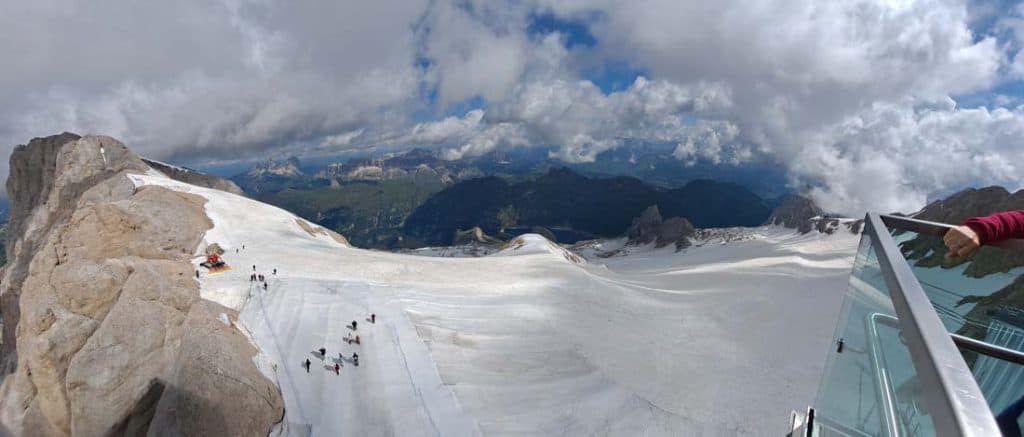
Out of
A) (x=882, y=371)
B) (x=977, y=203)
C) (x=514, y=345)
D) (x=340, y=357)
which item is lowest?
(x=340, y=357)

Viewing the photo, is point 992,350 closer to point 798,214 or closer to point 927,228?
point 927,228

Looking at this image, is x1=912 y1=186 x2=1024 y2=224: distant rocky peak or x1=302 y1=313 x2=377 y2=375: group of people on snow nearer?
x1=302 y1=313 x2=377 y2=375: group of people on snow

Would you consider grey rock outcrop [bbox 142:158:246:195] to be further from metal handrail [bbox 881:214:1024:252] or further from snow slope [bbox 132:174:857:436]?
metal handrail [bbox 881:214:1024:252]

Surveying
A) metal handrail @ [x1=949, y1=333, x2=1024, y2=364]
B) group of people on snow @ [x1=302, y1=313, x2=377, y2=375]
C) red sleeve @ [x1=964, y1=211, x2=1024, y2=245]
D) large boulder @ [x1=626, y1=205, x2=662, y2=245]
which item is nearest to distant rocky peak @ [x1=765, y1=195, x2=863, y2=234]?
large boulder @ [x1=626, y1=205, x2=662, y2=245]

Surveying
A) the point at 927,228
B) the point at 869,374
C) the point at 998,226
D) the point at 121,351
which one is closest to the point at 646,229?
the point at 121,351

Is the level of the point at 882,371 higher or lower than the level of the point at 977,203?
lower

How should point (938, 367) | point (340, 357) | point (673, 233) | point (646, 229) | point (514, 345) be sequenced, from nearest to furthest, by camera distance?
point (938, 367) < point (340, 357) < point (514, 345) < point (673, 233) < point (646, 229)

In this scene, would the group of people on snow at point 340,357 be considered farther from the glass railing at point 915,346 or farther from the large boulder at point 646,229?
the large boulder at point 646,229
